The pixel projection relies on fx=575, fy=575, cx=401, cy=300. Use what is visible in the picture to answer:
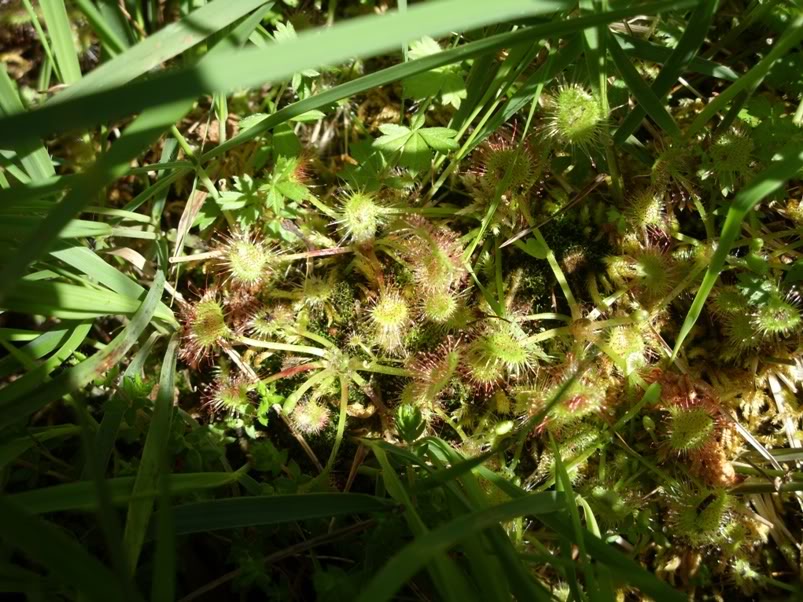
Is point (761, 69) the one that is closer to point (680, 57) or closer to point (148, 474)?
point (680, 57)

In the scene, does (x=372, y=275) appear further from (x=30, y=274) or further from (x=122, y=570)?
(x=122, y=570)

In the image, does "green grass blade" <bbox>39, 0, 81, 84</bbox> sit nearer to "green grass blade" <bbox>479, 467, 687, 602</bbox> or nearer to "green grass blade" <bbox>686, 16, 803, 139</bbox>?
"green grass blade" <bbox>479, 467, 687, 602</bbox>

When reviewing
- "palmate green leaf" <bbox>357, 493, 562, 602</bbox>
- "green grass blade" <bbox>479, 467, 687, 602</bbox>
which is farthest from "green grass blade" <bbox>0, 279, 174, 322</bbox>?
"green grass blade" <bbox>479, 467, 687, 602</bbox>

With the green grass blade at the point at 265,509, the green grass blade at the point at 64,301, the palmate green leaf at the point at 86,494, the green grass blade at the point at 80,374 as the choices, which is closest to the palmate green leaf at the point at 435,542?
the green grass blade at the point at 265,509

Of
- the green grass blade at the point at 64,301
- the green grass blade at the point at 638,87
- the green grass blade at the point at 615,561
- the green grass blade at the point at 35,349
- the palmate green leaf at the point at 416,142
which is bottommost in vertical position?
the green grass blade at the point at 615,561

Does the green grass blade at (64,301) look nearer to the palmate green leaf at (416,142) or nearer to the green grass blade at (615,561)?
the palmate green leaf at (416,142)

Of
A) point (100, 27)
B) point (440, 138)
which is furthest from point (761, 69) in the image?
point (100, 27)

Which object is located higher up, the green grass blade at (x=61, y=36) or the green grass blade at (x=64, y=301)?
the green grass blade at (x=61, y=36)
